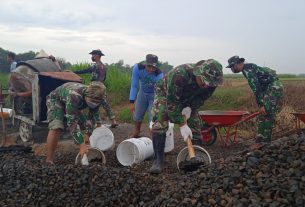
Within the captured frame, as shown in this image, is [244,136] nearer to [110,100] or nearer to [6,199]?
[6,199]

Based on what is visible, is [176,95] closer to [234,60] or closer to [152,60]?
[152,60]

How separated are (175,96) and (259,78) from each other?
7.31ft

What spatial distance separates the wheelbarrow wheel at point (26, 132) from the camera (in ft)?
26.3

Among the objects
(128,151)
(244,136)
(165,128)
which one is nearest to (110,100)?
(244,136)

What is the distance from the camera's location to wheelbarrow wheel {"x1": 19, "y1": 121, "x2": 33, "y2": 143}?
801 cm

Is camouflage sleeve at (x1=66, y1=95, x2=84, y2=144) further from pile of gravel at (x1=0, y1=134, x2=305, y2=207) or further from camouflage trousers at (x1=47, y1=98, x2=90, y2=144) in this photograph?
pile of gravel at (x1=0, y1=134, x2=305, y2=207)

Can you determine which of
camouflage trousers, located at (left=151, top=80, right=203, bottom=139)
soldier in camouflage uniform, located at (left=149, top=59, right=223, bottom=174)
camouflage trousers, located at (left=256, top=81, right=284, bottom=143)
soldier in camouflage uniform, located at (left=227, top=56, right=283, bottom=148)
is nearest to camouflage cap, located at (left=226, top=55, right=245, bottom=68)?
soldier in camouflage uniform, located at (left=227, top=56, right=283, bottom=148)

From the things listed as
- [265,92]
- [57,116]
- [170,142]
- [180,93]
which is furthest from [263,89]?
[57,116]

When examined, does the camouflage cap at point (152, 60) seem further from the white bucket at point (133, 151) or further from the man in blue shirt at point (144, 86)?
the white bucket at point (133, 151)

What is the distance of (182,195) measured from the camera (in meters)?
3.66

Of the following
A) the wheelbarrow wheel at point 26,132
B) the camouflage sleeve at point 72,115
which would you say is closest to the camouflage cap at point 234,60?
the camouflage sleeve at point 72,115

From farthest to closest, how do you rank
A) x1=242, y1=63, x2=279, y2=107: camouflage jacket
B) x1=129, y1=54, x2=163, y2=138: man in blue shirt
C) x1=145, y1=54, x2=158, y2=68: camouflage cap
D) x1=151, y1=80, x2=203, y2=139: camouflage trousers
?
x1=129, y1=54, x2=163, y2=138: man in blue shirt < x1=242, y1=63, x2=279, y2=107: camouflage jacket < x1=145, y1=54, x2=158, y2=68: camouflage cap < x1=151, y1=80, x2=203, y2=139: camouflage trousers

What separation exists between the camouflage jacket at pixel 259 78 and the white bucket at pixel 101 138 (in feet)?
7.85

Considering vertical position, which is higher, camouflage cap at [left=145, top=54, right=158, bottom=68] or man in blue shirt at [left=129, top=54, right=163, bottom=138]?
camouflage cap at [left=145, top=54, right=158, bottom=68]
